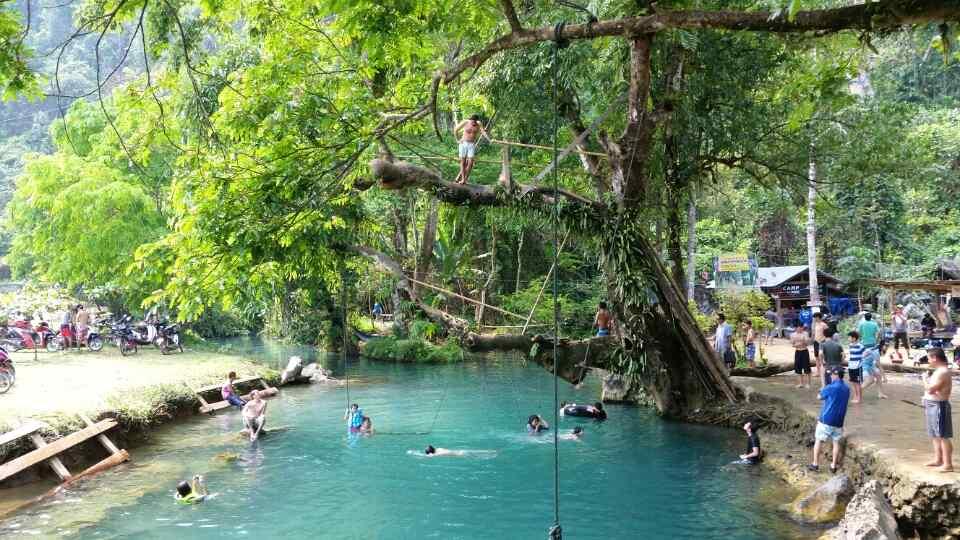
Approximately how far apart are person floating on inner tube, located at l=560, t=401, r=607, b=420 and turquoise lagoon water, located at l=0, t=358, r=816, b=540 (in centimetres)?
26

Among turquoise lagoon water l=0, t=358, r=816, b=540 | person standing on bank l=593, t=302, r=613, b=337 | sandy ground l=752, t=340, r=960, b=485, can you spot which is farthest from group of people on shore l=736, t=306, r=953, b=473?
person standing on bank l=593, t=302, r=613, b=337

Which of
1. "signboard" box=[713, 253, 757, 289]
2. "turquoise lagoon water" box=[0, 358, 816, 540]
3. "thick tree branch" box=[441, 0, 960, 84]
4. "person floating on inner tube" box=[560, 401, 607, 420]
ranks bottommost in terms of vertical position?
"turquoise lagoon water" box=[0, 358, 816, 540]

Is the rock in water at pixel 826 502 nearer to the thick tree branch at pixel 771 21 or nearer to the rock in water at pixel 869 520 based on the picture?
the rock in water at pixel 869 520

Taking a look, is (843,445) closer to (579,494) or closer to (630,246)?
(579,494)

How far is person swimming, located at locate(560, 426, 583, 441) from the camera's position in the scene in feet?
44.2

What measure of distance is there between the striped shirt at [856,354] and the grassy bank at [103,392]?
1274 centimetres

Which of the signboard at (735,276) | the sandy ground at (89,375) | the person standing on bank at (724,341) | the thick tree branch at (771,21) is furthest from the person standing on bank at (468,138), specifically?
the signboard at (735,276)

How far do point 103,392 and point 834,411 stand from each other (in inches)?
491

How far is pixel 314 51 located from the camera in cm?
1198

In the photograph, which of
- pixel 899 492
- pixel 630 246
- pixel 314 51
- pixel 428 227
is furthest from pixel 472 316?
pixel 899 492

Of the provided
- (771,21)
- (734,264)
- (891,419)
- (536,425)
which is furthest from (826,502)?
(734,264)

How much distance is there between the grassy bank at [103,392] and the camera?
37.2 ft

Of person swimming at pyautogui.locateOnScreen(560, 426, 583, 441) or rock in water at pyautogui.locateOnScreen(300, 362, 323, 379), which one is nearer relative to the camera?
person swimming at pyautogui.locateOnScreen(560, 426, 583, 441)

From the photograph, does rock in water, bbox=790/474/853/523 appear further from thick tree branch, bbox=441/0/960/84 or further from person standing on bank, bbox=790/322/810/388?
thick tree branch, bbox=441/0/960/84
